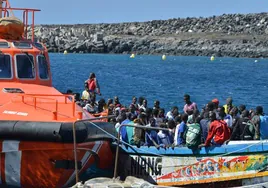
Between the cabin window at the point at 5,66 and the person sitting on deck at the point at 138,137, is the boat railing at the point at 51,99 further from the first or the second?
the person sitting on deck at the point at 138,137

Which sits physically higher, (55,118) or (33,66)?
(33,66)

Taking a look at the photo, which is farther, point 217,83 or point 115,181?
point 217,83

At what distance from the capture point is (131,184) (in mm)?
11141

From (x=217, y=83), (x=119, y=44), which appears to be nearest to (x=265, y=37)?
(x=119, y=44)

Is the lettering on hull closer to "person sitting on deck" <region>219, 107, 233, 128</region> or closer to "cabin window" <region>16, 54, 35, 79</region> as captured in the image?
"person sitting on deck" <region>219, 107, 233, 128</region>

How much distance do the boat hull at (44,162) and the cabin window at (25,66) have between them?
7.90 ft

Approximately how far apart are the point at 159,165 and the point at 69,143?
6.80 ft

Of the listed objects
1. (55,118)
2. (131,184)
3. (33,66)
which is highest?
(33,66)

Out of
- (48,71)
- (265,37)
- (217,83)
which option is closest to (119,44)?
(265,37)

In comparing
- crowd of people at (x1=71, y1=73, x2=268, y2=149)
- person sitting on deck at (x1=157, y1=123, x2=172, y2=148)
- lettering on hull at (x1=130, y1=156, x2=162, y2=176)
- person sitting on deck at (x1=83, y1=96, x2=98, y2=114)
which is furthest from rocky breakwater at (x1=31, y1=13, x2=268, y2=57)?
lettering on hull at (x1=130, y1=156, x2=162, y2=176)

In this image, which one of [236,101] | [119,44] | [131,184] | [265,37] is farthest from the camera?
[119,44]

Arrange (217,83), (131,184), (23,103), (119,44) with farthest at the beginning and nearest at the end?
1. (119,44)
2. (217,83)
3. (23,103)
4. (131,184)

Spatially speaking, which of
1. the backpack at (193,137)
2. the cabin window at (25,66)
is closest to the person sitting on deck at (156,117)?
the backpack at (193,137)

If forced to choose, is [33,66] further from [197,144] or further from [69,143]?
[197,144]
